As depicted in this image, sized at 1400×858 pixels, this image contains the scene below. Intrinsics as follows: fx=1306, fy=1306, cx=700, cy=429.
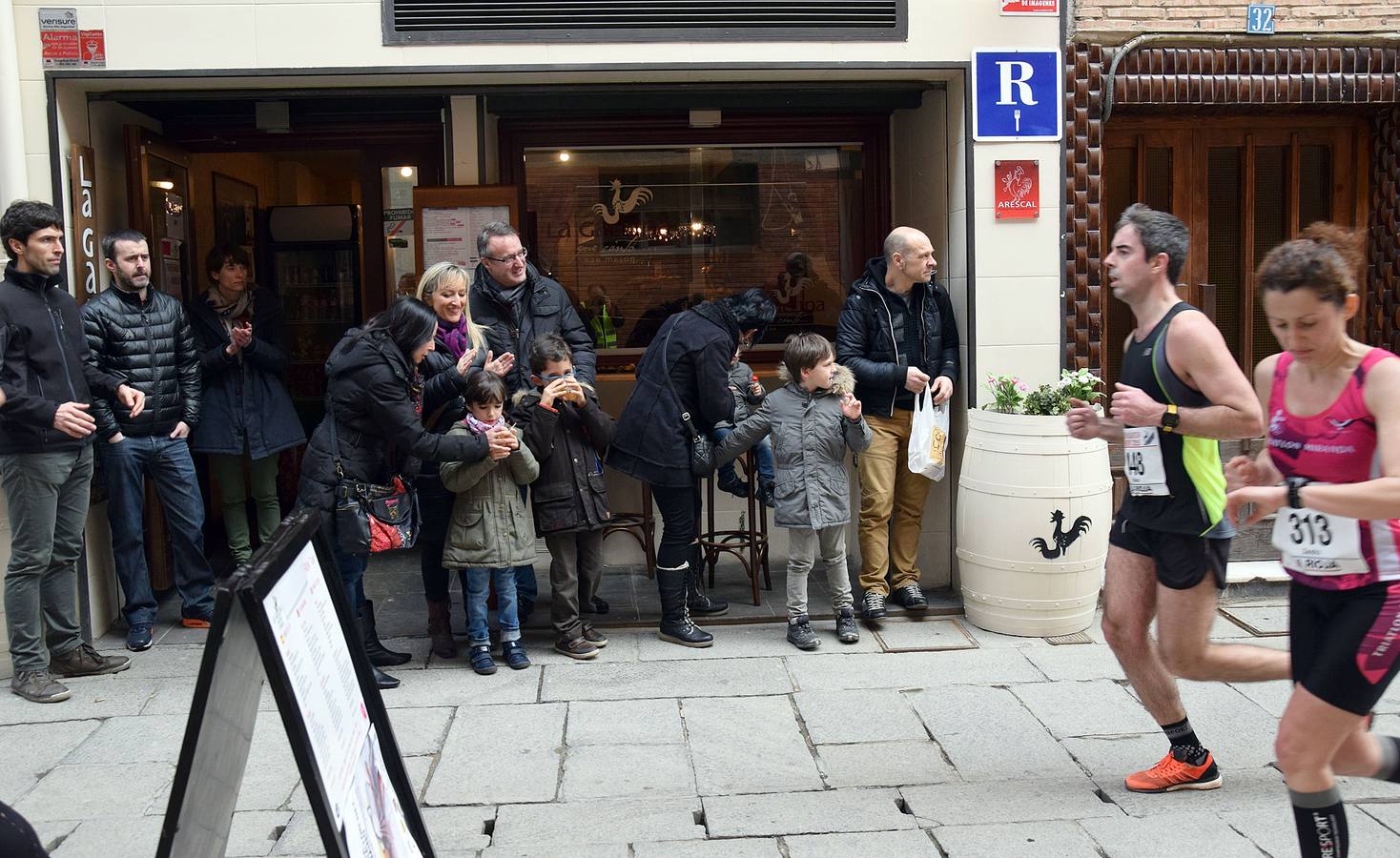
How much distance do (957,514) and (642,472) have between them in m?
1.61

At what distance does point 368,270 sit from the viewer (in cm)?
805

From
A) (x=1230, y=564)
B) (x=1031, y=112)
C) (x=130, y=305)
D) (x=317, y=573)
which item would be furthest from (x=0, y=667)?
(x=1230, y=564)

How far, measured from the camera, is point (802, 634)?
612cm

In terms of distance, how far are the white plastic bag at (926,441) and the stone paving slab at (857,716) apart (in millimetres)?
1281

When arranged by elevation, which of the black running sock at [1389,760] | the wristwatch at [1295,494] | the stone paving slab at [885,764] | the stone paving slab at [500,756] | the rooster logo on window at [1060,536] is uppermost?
the wristwatch at [1295,494]

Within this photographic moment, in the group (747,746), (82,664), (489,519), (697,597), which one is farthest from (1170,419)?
(82,664)

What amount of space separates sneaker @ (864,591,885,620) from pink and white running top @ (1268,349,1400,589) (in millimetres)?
3067

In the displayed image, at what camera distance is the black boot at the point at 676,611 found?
6.18 m

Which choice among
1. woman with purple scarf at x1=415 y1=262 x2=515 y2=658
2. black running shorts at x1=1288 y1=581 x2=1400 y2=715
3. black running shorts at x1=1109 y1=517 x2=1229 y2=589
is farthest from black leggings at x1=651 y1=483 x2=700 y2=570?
black running shorts at x1=1288 y1=581 x2=1400 y2=715

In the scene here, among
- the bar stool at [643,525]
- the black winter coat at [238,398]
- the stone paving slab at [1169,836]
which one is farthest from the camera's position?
the bar stool at [643,525]

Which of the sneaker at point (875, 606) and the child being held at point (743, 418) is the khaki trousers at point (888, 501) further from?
the child being held at point (743, 418)

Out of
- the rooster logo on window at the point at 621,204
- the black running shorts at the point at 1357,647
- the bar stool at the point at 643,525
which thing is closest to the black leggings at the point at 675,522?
the bar stool at the point at 643,525

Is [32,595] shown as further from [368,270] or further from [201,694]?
[201,694]

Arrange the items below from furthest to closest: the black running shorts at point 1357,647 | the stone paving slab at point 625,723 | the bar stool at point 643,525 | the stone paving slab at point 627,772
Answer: the bar stool at point 643,525
the stone paving slab at point 625,723
the stone paving slab at point 627,772
the black running shorts at point 1357,647
